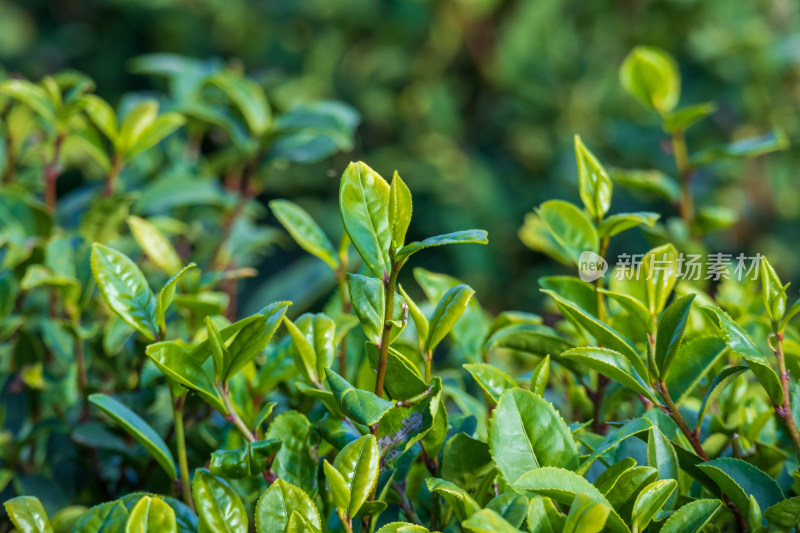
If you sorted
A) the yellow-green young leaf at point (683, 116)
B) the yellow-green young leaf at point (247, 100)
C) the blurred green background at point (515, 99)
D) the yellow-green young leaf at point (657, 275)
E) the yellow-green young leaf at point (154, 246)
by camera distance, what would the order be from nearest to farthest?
1. the yellow-green young leaf at point (657, 275)
2. the yellow-green young leaf at point (154, 246)
3. the yellow-green young leaf at point (683, 116)
4. the yellow-green young leaf at point (247, 100)
5. the blurred green background at point (515, 99)

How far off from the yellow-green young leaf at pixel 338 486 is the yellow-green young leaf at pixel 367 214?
13 cm

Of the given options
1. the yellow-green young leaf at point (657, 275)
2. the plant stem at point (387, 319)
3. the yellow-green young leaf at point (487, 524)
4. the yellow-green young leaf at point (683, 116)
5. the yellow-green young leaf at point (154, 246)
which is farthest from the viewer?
the yellow-green young leaf at point (683, 116)

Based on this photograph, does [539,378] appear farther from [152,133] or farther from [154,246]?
[152,133]

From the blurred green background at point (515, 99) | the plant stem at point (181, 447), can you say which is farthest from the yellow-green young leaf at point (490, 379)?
the blurred green background at point (515, 99)

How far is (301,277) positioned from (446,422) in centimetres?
72

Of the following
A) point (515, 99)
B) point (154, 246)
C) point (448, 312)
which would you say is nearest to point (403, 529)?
point (448, 312)

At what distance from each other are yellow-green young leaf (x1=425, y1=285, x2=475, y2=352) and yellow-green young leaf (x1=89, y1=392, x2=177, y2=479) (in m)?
0.22

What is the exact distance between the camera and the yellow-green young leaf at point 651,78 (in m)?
0.97

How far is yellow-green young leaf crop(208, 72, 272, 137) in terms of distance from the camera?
1068mm

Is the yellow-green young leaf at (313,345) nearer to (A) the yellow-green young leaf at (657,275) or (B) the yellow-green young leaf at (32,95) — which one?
(A) the yellow-green young leaf at (657,275)

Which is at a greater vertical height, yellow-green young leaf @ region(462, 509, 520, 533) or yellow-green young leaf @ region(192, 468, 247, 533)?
yellow-green young leaf @ region(462, 509, 520, 533)

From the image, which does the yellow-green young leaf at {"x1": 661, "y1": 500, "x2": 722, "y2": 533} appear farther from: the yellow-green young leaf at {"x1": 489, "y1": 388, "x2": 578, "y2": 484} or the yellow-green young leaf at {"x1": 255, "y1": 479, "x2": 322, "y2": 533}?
the yellow-green young leaf at {"x1": 255, "y1": 479, "x2": 322, "y2": 533}

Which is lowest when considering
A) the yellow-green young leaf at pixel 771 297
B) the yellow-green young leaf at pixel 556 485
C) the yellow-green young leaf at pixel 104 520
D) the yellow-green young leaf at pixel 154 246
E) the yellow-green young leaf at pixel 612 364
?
the yellow-green young leaf at pixel 104 520

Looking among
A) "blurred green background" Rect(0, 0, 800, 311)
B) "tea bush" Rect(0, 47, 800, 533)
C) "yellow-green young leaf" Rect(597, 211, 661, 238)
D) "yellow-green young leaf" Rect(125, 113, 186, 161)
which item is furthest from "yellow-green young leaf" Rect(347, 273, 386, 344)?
"blurred green background" Rect(0, 0, 800, 311)
